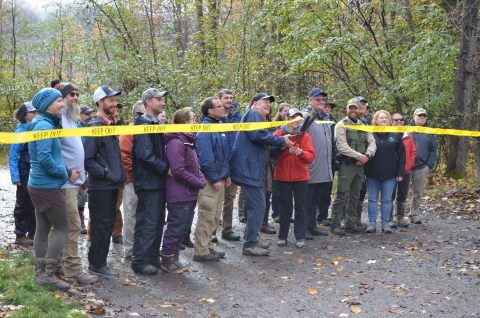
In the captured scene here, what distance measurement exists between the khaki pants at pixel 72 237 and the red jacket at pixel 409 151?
20.9 ft

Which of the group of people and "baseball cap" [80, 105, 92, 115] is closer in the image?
the group of people

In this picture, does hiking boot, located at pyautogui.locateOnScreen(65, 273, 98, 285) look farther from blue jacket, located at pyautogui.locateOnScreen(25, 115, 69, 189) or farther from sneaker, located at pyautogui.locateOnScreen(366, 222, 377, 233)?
sneaker, located at pyautogui.locateOnScreen(366, 222, 377, 233)

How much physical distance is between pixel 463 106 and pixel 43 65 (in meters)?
26.9

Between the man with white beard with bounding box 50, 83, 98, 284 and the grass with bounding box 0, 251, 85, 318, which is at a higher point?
the man with white beard with bounding box 50, 83, 98, 284

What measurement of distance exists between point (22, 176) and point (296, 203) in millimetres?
4257

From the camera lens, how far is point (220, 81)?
1834cm

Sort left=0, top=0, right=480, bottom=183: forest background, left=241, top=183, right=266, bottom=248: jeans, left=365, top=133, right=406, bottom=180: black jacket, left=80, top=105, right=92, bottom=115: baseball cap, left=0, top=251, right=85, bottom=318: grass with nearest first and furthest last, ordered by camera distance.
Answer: left=0, top=251, right=85, bottom=318: grass → left=241, top=183, right=266, bottom=248: jeans → left=80, top=105, right=92, bottom=115: baseball cap → left=365, top=133, right=406, bottom=180: black jacket → left=0, top=0, right=480, bottom=183: forest background

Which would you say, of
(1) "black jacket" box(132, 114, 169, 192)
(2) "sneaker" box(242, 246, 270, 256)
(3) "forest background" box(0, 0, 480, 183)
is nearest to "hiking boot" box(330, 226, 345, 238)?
(2) "sneaker" box(242, 246, 270, 256)

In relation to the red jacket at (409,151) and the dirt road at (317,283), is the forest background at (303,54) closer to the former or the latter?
the red jacket at (409,151)

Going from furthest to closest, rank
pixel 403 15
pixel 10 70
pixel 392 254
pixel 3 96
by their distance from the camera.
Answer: pixel 10 70 → pixel 3 96 → pixel 403 15 → pixel 392 254

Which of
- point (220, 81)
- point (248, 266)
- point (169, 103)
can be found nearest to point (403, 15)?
point (220, 81)

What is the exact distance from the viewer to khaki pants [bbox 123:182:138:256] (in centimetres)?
775

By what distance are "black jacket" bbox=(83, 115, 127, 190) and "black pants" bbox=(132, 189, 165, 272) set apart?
46 cm

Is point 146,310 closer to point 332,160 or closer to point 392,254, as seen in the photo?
point 392,254
